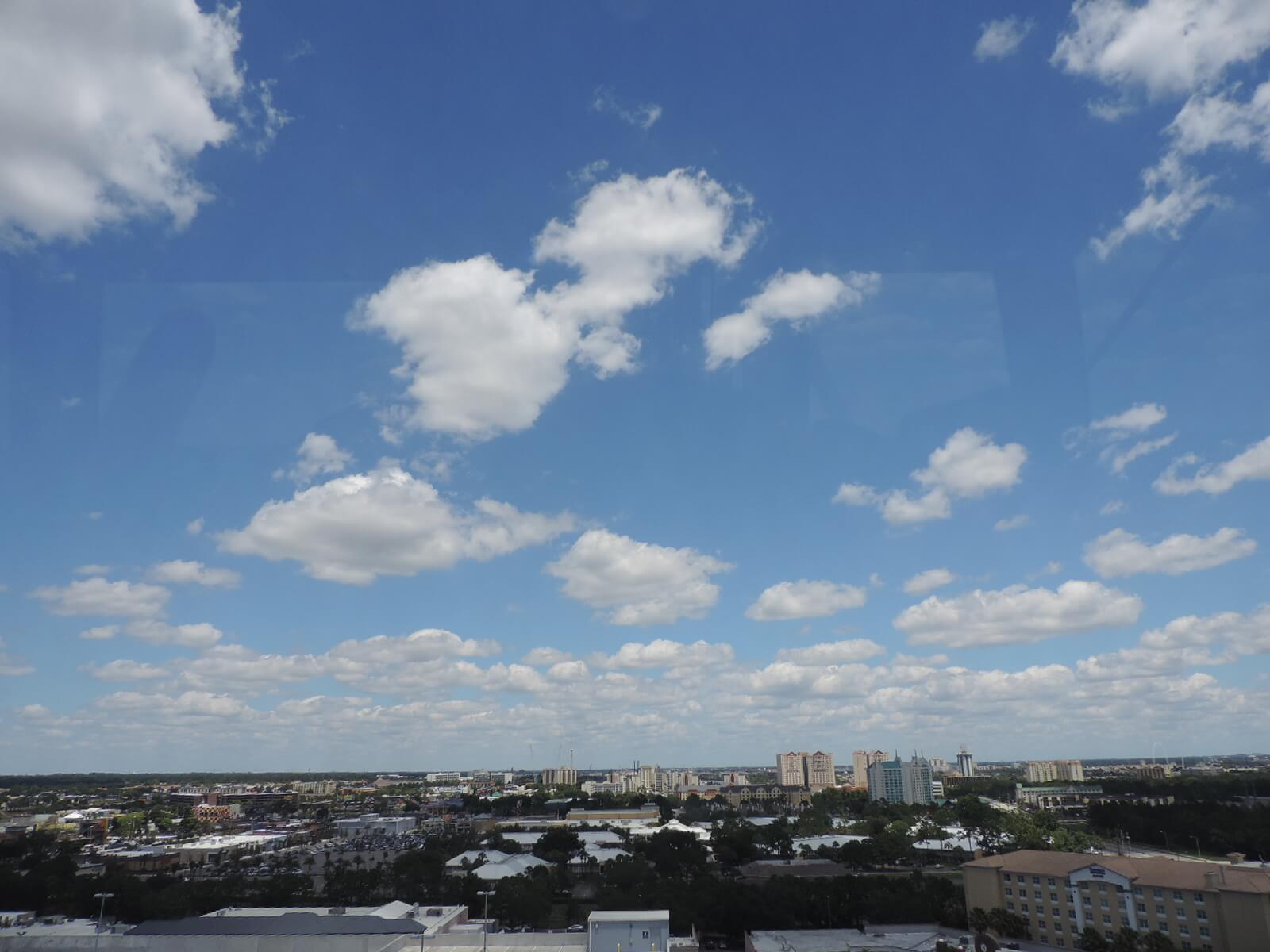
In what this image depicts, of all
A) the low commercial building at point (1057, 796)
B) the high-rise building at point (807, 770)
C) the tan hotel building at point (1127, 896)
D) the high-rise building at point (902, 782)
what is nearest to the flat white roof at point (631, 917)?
the tan hotel building at point (1127, 896)

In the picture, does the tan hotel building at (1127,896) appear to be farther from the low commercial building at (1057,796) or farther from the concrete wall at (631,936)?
the low commercial building at (1057,796)

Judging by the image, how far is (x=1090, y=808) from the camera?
28109 millimetres

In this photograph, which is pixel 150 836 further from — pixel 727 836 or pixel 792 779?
pixel 792 779

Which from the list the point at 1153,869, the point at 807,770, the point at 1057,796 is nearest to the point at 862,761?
the point at 807,770

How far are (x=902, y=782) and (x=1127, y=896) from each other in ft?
128

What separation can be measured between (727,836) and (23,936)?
16459mm

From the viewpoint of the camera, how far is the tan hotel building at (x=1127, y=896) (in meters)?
10.4

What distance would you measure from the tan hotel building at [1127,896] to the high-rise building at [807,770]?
50598 millimetres

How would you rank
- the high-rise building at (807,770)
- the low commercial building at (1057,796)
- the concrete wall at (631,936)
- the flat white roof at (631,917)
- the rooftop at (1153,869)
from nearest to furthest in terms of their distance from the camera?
the rooftop at (1153,869)
the concrete wall at (631,936)
the flat white roof at (631,917)
the low commercial building at (1057,796)
the high-rise building at (807,770)

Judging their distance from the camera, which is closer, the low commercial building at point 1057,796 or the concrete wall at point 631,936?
the concrete wall at point 631,936

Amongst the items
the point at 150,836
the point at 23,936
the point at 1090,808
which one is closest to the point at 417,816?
the point at 150,836

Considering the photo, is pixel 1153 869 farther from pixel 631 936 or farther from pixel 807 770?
pixel 807 770

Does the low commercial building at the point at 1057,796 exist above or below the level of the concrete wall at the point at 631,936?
below

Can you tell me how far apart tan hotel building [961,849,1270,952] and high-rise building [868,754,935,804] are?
36.1 meters
